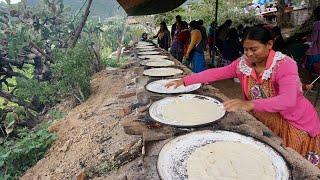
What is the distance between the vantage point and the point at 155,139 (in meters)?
1.42

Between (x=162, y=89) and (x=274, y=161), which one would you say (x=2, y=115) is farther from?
(x=274, y=161)

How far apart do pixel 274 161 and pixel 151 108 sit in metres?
0.82

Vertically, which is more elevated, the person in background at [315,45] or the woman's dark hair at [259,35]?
the woman's dark hair at [259,35]

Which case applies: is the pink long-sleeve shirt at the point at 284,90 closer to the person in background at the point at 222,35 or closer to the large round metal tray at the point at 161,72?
the large round metal tray at the point at 161,72

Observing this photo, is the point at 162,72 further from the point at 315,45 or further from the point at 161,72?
the point at 315,45

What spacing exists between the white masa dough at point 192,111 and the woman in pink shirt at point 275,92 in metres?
0.16

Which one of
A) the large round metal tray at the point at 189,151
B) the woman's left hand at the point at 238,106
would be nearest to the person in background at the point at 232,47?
the woman's left hand at the point at 238,106

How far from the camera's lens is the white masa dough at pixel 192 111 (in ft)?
4.98

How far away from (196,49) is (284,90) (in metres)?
3.83

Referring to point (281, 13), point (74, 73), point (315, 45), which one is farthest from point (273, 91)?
point (281, 13)

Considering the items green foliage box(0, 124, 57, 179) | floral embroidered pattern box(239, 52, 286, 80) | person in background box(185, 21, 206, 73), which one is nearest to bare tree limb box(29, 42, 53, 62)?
green foliage box(0, 124, 57, 179)

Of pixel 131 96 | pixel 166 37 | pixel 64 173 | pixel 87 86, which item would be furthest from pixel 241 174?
pixel 166 37

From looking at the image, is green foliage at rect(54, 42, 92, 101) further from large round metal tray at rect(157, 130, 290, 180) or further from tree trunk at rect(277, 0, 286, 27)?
tree trunk at rect(277, 0, 286, 27)

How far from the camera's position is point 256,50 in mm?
1577
